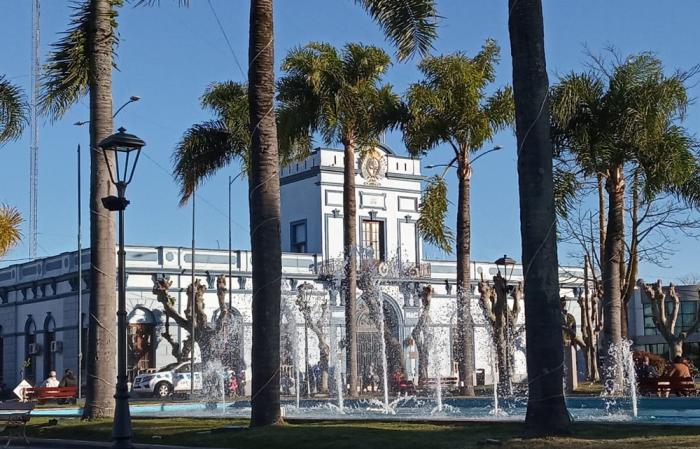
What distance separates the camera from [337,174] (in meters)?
54.1

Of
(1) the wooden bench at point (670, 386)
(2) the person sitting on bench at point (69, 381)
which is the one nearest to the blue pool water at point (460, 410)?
(1) the wooden bench at point (670, 386)

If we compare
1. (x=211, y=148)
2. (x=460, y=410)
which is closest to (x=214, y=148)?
(x=211, y=148)

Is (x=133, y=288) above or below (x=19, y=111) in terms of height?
below

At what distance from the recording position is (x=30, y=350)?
5091 centimetres

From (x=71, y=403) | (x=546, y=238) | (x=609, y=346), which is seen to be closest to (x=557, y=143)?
(x=609, y=346)

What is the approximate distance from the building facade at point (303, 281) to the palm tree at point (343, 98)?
11.5m

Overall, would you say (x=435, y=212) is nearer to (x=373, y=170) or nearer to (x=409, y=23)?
(x=409, y=23)

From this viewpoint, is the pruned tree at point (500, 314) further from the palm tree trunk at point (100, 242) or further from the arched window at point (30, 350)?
the arched window at point (30, 350)

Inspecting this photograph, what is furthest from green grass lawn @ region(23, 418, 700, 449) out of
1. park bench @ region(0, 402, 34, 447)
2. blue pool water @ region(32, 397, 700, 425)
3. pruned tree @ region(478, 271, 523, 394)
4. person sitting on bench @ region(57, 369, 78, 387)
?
person sitting on bench @ region(57, 369, 78, 387)

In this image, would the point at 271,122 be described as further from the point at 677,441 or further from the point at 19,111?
the point at 19,111

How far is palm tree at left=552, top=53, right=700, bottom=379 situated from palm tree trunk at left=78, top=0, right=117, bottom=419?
35.4 feet

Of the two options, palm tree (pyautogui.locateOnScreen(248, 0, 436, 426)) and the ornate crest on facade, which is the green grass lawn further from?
the ornate crest on facade

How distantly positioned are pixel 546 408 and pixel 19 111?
694 inches

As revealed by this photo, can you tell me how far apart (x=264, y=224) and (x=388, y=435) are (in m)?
4.22
